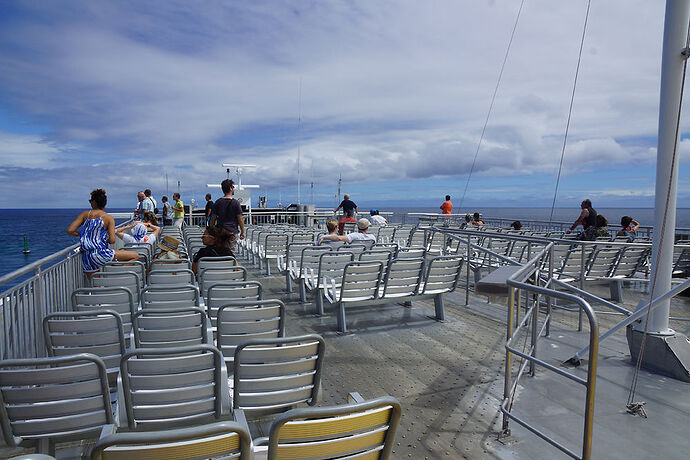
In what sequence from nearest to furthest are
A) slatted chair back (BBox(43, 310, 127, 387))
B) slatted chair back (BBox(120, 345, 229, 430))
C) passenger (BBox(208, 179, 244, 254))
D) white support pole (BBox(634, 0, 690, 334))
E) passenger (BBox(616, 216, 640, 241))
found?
slatted chair back (BBox(120, 345, 229, 430))
slatted chair back (BBox(43, 310, 127, 387))
white support pole (BBox(634, 0, 690, 334))
passenger (BBox(208, 179, 244, 254))
passenger (BBox(616, 216, 640, 241))

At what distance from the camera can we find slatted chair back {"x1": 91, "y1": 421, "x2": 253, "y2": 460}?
1.43 metres

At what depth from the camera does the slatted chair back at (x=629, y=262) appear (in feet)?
25.5

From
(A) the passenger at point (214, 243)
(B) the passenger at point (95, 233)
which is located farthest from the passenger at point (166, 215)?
(A) the passenger at point (214, 243)

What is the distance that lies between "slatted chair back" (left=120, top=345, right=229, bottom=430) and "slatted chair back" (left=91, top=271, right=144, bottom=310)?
2450 mm

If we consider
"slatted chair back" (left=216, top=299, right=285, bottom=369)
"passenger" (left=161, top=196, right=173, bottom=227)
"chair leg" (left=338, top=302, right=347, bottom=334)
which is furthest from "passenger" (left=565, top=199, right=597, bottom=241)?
"passenger" (left=161, top=196, right=173, bottom=227)

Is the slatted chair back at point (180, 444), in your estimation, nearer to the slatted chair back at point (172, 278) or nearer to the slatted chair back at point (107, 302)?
the slatted chair back at point (107, 302)

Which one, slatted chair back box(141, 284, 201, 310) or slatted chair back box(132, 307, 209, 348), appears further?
slatted chair back box(141, 284, 201, 310)

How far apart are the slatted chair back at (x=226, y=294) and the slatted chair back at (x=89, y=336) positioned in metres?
0.91

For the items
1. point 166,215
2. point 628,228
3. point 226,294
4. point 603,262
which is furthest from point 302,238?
point 166,215

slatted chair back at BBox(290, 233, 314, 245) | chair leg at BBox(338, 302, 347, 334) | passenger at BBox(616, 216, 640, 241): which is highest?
passenger at BBox(616, 216, 640, 241)

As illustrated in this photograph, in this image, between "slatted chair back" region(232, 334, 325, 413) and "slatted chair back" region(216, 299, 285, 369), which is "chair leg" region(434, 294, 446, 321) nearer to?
"slatted chair back" region(216, 299, 285, 369)

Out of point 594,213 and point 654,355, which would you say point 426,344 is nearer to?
point 654,355

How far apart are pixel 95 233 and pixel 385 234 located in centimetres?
744

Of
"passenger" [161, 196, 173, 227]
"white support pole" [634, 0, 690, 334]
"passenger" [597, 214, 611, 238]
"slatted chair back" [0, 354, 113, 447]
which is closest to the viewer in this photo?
"slatted chair back" [0, 354, 113, 447]
